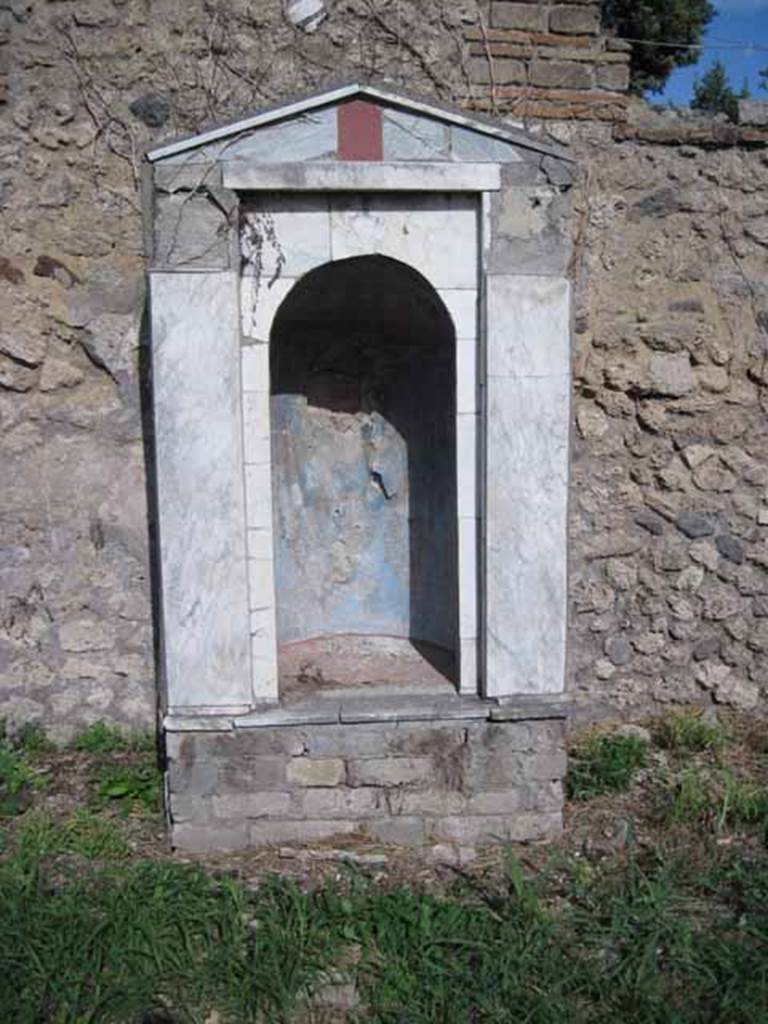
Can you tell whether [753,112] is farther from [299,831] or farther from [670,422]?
[299,831]

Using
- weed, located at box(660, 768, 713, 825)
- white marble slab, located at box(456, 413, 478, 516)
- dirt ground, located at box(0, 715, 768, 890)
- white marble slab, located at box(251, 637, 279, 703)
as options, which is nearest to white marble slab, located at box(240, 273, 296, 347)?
white marble slab, located at box(456, 413, 478, 516)

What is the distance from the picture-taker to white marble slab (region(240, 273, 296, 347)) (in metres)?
3.29

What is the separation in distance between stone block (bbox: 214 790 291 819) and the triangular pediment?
234 centimetres

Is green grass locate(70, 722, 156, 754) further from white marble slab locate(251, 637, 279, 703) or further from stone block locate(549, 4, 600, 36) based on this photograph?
stone block locate(549, 4, 600, 36)

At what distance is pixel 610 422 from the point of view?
4.41 m

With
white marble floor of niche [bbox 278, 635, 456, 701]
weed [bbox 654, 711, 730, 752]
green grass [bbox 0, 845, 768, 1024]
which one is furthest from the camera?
weed [bbox 654, 711, 730, 752]

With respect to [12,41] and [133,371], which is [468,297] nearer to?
[133,371]

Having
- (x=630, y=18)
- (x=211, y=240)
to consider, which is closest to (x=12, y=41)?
(x=211, y=240)

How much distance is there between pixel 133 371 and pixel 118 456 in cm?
41

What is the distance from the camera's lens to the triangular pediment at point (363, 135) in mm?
3137

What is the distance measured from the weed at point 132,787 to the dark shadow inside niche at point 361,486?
0.83 metres

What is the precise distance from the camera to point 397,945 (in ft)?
9.21

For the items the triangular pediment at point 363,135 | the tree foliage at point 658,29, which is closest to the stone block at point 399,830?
the triangular pediment at point 363,135

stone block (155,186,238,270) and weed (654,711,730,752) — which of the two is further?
weed (654,711,730,752)
